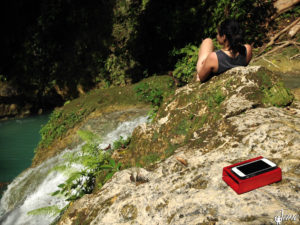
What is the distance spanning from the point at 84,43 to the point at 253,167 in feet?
39.9

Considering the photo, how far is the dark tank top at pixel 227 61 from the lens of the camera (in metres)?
3.27

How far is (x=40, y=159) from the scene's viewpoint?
267 inches

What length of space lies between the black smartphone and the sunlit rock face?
0.13 m

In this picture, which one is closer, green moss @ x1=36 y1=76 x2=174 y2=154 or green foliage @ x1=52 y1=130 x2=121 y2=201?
green foliage @ x1=52 y1=130 x2=121 y2=201

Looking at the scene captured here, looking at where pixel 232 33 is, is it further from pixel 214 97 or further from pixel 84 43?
Result: pixel 84 43

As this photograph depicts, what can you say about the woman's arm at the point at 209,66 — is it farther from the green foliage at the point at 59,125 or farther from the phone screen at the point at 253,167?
the green foliage at the point at 59,125

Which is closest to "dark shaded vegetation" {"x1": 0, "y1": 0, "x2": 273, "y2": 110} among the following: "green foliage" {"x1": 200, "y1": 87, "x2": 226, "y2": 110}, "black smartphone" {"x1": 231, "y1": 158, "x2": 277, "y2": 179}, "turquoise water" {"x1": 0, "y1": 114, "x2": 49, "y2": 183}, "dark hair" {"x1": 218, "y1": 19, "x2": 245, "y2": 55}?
"turquoise water" {"x1": 0, "y1": 114, "x2": 49, "y2": 183}

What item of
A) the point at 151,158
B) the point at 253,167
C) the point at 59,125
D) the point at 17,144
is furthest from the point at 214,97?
the point at 17,144

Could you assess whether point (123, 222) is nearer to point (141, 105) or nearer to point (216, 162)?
point (216, 162)

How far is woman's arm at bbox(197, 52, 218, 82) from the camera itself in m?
3.24

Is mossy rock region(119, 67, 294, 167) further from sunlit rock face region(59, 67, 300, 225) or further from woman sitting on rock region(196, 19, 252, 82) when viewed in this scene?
woman sitting on rock region(196, 19, 252, 82)

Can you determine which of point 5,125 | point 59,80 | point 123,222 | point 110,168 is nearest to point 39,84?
point 59,80

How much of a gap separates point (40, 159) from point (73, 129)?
55.0 inches

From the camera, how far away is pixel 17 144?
964cm
